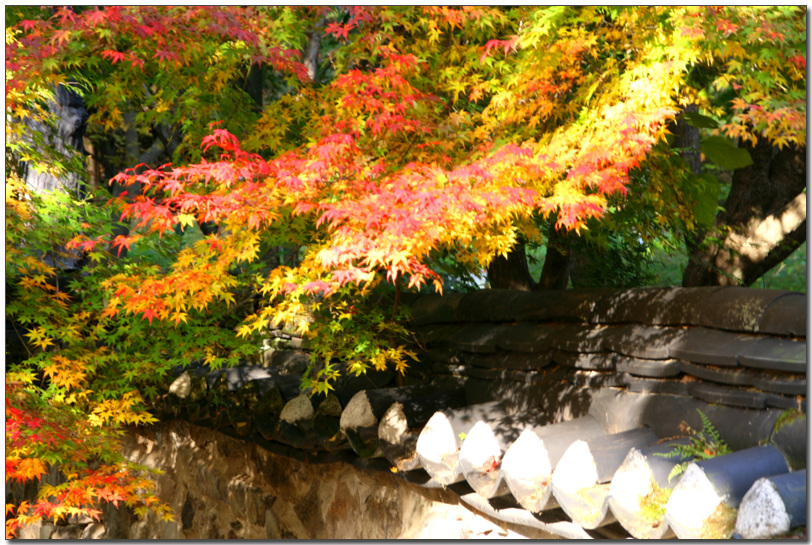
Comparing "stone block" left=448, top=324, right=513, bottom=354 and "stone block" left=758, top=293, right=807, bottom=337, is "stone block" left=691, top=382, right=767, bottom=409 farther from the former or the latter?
"stone block" left=448, top=324, right=513, bottom=354

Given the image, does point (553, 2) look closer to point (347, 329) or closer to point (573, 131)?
point (573, 131)

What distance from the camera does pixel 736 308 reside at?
9.45ft

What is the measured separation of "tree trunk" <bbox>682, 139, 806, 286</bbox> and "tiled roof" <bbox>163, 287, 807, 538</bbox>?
8.01ft

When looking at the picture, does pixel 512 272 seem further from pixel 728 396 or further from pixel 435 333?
pixel 728 396

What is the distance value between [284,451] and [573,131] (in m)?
2.97

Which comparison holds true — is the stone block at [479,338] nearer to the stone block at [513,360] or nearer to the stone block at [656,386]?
the stone block at [513,360]

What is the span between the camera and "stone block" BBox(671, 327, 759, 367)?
2.76 m

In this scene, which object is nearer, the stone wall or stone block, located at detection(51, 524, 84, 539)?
the stone wall

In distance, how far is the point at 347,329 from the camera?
14.2 feet

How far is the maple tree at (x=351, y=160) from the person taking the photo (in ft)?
10.4

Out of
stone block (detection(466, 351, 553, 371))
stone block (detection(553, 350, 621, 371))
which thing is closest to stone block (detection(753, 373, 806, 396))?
stone block (detection(553, 350, 621, 371))

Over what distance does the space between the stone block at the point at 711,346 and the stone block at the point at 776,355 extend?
4cm

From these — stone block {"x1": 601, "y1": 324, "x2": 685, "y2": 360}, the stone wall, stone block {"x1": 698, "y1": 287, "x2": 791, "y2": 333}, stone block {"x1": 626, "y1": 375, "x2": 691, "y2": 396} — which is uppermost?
stone block {"x1": 698, "y1": 287, "x2": 791, "y2": 333}

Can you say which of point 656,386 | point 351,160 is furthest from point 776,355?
point 351,160
